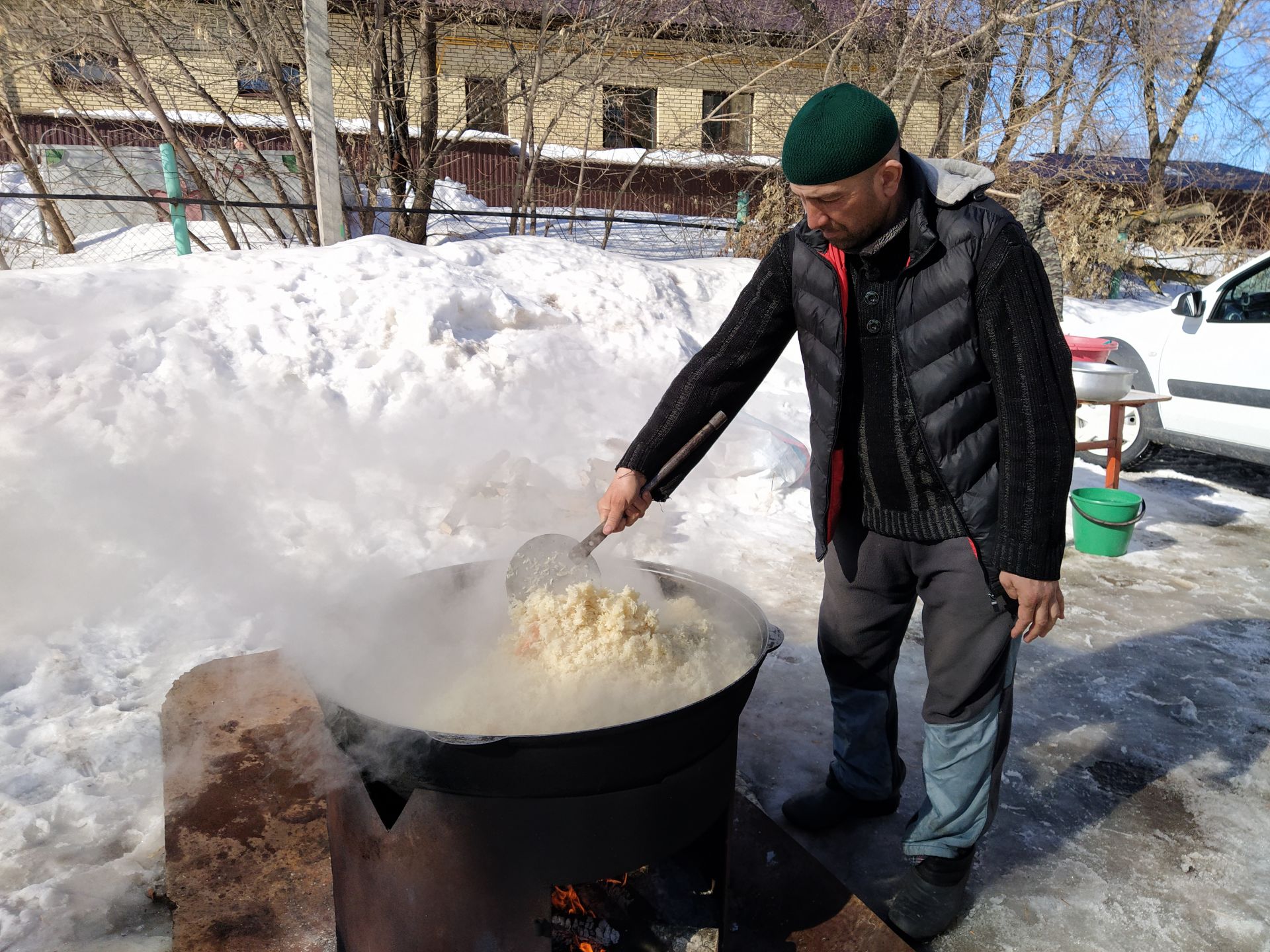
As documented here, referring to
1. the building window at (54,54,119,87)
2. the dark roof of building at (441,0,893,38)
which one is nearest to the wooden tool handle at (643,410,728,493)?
the dark roof of building at (441,0,893,38)

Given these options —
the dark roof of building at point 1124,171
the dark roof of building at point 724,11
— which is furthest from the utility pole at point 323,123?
the dark roof of building at point 1124,171

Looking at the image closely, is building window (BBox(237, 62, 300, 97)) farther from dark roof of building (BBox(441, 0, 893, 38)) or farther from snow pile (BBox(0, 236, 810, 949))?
snow pile (BBox(0, 236, 810, 949))

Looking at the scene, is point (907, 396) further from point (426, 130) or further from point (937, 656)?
point (426, 130)

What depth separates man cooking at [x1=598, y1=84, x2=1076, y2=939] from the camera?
185 cm

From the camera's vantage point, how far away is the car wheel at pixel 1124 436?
292 inches

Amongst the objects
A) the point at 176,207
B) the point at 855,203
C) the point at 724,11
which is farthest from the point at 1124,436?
the point at 176,207

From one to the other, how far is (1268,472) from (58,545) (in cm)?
939

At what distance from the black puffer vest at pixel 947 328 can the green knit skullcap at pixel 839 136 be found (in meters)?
0.21

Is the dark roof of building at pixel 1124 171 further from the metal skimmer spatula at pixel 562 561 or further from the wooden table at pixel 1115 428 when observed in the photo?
the metal skimmer spatula at pixel 562 561

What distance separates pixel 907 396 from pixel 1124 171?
17208 mm

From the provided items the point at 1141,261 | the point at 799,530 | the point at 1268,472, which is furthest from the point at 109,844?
the point at 1141,261

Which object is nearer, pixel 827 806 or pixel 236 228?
pixel 827 806

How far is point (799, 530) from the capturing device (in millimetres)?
5598

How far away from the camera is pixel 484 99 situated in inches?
404
